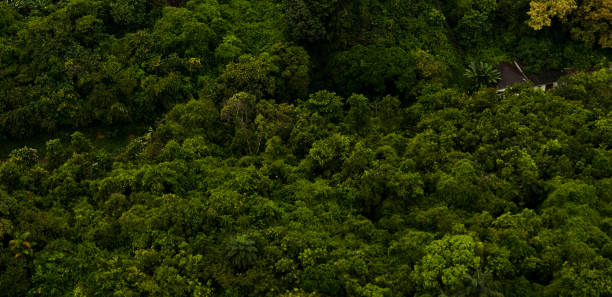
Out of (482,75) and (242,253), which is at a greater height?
(482,75)

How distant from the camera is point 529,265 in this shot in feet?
93.5

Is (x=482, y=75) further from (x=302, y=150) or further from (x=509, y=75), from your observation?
(x=302, y=150)

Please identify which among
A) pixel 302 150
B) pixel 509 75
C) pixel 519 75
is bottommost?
pixel 302 150

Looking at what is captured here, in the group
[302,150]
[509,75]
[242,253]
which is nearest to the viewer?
[242,253]

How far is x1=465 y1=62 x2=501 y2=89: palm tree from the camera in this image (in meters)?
49.8

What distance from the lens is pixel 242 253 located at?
92.8 ft

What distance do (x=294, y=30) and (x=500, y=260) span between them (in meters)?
25.9

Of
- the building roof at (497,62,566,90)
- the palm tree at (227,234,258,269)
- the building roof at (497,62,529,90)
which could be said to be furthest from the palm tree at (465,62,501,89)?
the palm tree at (227,234,258,269)

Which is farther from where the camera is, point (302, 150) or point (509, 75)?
point (509, 75)

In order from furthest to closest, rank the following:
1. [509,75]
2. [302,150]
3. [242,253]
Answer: [509,75]
[302,150]
[242,253]

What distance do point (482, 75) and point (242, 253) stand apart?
30.2 meters

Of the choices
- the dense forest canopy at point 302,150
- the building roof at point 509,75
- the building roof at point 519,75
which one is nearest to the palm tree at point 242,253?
the dense forest canopy at point 302,150

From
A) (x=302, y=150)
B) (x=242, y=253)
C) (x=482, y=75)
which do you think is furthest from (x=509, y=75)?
(x=242, y=253)

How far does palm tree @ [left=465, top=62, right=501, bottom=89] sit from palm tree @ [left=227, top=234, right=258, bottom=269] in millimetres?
28961
